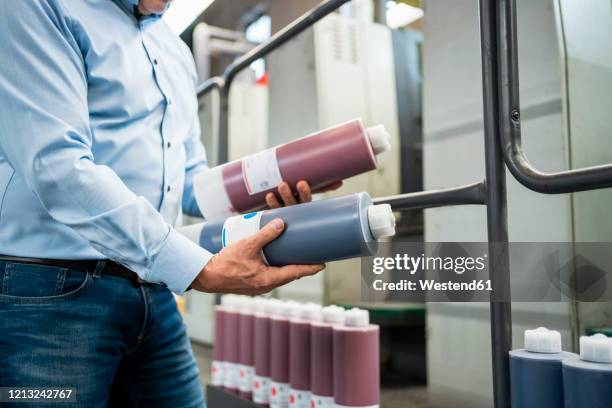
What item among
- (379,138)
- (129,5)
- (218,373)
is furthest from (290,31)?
(218,373)

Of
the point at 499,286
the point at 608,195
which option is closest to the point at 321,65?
the point at 608,195

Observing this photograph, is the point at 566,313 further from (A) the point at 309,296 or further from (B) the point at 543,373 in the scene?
(A) the point at 309,296

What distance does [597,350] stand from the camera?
614mm

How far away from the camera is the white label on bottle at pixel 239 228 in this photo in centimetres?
70

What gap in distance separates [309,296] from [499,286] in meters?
1.26

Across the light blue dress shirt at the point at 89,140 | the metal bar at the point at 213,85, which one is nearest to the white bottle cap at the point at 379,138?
the light blue dress shirt at the point at 89,140

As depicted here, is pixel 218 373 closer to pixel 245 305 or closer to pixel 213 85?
pixel 245 305

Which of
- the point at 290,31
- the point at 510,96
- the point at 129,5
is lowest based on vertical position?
the point at 510,96

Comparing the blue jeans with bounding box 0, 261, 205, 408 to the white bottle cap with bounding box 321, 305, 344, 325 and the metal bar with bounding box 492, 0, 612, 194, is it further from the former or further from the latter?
the metal bar with bounding box 492, 0, 612, 194

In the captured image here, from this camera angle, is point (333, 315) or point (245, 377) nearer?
point (333, 315)

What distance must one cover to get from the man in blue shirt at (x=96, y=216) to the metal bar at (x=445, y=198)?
204 millimetres

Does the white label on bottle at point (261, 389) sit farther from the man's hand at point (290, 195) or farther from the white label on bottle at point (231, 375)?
the man's hand at point (290, 195)

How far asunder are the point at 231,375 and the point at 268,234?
2.86ft

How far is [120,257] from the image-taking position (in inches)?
25.7
